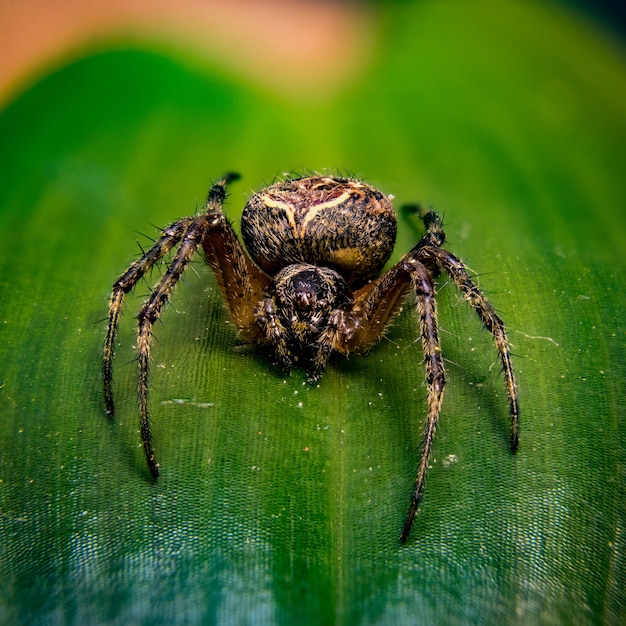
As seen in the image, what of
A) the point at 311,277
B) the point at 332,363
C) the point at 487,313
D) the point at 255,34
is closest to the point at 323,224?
the point at 311,277

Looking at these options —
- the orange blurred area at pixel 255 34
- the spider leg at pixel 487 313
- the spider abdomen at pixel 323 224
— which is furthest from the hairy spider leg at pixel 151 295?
the orange blurred area at pixel 255 34

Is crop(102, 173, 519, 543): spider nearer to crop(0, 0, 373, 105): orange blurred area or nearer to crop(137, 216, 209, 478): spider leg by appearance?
crop(137, 216, 209, 478): spider leg

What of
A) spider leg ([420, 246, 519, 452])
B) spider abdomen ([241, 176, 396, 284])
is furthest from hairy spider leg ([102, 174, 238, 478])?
spider leg ([420, 246, 519, 452])

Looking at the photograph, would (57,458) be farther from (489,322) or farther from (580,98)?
(580,98)

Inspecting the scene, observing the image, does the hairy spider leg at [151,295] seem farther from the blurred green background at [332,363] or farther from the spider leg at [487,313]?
the spider leg at [487,313]

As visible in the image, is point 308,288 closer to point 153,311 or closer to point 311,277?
point 311,277

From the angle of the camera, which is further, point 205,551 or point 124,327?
point 124,327

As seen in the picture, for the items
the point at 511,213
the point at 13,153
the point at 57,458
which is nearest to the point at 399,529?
the point at 57,458
